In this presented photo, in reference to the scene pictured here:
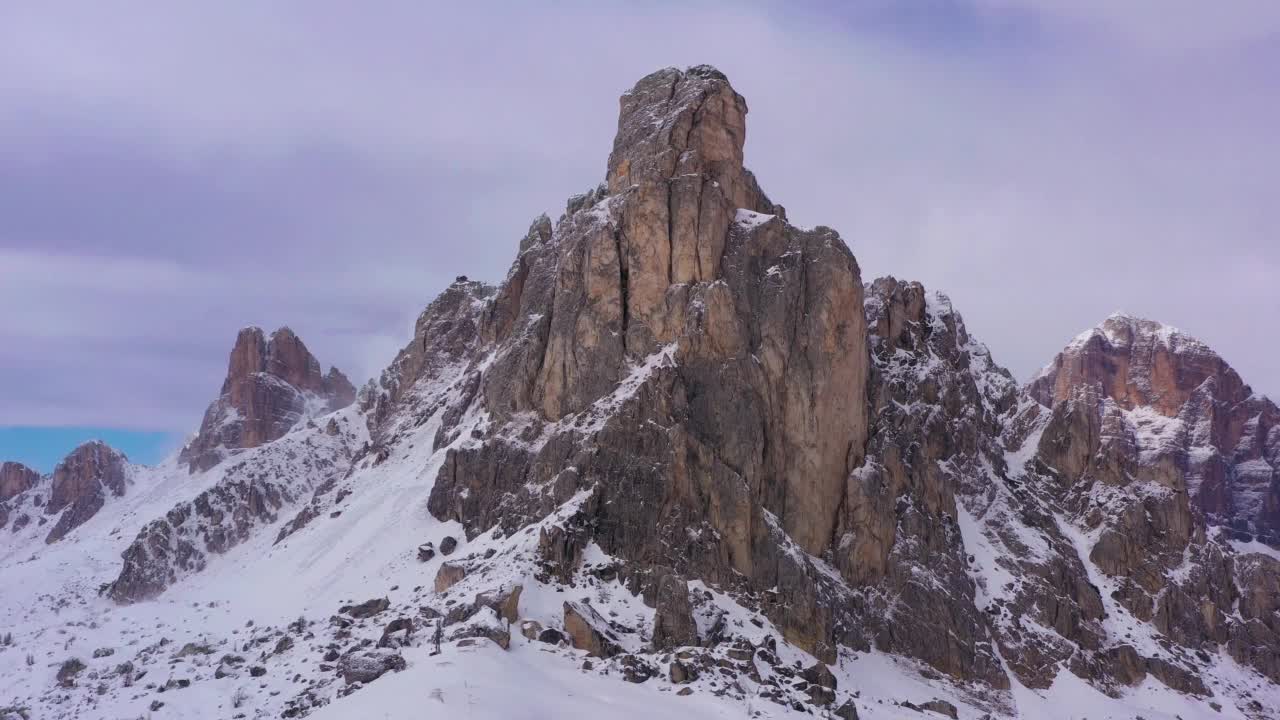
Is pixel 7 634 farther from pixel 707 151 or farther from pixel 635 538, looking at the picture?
pixel 707 151

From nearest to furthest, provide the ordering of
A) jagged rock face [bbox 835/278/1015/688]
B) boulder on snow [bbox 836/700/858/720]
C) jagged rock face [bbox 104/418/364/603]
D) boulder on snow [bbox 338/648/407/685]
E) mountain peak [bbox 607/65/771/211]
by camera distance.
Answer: boulder on snow [bbox 338/648/407/685] → boulder on snow [bbox 836/700/858/720] → jagged rock face [bbox 835/278/1015/688] → mountain peak [bbox 607/65/771/211] → jagged rock face [bbox 104/418/364/603]

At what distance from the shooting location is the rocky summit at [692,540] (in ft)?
164

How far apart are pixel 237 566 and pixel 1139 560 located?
75431 millimetres

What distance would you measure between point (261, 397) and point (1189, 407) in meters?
127

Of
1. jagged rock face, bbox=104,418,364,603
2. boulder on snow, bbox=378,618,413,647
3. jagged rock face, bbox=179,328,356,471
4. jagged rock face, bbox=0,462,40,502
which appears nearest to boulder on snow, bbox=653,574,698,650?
boulder on snow, bbox=378,618,413,647

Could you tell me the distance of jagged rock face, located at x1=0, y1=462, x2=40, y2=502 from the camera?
484ft

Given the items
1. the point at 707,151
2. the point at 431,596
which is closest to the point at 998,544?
the point at 707,151

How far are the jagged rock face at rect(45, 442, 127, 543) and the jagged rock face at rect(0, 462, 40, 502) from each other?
1110cm

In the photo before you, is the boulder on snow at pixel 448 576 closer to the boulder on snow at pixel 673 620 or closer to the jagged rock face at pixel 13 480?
the boulder on snow at pixel 673 620

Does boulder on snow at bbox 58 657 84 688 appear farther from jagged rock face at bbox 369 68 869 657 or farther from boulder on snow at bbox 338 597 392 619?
jagged rock face at bbox 369 68 869 657

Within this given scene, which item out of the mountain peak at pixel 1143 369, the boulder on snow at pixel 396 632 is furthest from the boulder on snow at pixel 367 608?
the mountain peak at pixel 1143 369

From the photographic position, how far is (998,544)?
76.4 m

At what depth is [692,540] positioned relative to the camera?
59.8m

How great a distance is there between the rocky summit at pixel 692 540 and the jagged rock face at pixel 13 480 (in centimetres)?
6107
